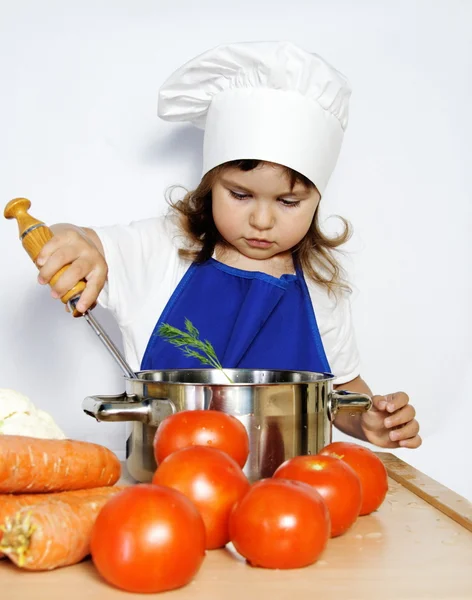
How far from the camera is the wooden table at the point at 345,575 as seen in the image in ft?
2.00

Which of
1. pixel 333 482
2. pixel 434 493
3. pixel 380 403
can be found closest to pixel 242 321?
pixel 380 403

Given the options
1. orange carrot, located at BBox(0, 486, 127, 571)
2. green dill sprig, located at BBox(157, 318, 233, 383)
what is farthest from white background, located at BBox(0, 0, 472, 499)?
orange carrot, located at BBox(0, 486, 127, 571)

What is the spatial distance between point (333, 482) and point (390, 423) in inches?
19.7

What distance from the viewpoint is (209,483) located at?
2.26ft

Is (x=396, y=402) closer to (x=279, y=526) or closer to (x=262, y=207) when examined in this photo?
(x=262, y=207)

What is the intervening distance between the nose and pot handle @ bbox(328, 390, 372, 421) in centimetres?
47

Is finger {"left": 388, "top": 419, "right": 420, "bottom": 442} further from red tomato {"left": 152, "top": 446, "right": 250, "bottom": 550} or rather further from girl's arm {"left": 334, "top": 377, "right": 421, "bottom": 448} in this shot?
red tomato {"left": 152, "top": 446, "right": 250, "bottom": 550}

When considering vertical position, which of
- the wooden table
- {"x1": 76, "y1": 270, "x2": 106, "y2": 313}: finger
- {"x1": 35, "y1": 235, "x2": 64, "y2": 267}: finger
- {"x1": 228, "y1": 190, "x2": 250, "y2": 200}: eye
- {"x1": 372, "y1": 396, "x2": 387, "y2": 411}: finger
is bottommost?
{"x1": 372, "y1": 396, "x2": 387, "y2": 411}: finger

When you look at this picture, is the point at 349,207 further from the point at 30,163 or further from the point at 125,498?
the point at 125,498

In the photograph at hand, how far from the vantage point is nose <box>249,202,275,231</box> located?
4.47 feet

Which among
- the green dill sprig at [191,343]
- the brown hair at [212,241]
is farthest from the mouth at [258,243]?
the green dill sprig at [191,343]

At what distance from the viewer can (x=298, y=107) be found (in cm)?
135

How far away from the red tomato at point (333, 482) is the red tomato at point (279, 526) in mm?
61

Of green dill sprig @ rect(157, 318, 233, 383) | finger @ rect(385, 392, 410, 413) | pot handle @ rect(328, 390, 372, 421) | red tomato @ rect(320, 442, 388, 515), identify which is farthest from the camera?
finger @ rect(385, 392, 410, 413)
